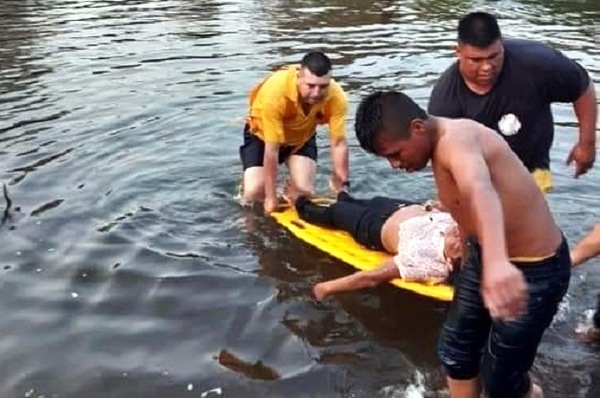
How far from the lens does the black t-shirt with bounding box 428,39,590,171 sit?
6.33 m

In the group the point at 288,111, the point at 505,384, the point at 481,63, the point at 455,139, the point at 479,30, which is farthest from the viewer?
the point at 288,111

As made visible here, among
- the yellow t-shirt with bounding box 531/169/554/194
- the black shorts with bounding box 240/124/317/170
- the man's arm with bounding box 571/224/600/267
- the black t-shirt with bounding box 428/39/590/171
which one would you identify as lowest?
the black shorts with bounding box 240/124/317/170

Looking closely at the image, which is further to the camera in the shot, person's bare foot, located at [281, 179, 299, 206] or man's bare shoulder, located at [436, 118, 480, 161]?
person's bare foot, located at [281, 179, 299, 206]

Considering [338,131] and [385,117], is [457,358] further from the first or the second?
[338,131]

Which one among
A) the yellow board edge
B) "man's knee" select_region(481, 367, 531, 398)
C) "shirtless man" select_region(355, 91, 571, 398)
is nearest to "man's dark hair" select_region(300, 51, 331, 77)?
the yellow board edge

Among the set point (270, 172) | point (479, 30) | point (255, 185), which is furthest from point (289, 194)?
point (479, 30)

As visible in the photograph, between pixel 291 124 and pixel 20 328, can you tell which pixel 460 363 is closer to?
pixel 20 328

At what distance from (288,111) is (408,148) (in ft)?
14.5

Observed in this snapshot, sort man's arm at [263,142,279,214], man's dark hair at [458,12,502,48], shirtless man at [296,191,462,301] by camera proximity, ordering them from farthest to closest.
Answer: man's arm at [263,142,279,214], shirtless man at [296,191,462,301], man's dark hair at [458,12,502,48]

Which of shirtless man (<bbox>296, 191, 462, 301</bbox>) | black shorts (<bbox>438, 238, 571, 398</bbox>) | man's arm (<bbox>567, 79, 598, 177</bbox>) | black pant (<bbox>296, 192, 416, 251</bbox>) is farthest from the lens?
black pant (<bbox>296, 192, 416, 251</bbox>)

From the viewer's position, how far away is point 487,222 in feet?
12.7

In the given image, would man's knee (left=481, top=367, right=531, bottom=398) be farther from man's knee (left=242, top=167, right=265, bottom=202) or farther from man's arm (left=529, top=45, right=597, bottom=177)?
man's knee (left=242, top=167, right=265, bottom=202)

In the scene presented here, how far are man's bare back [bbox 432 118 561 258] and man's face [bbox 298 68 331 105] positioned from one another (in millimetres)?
3565

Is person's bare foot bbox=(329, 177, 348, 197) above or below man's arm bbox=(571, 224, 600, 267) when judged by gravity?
below
